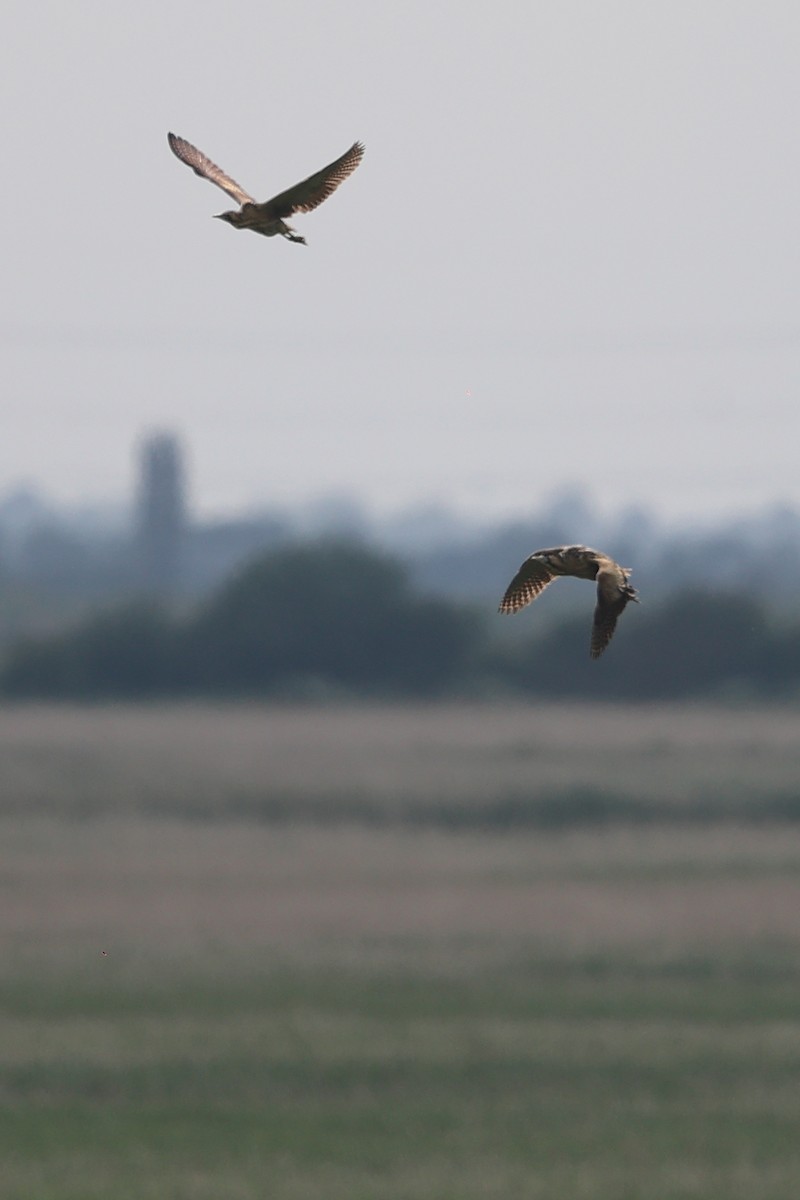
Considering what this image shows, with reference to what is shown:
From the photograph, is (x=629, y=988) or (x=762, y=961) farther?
(x=762, y=961)

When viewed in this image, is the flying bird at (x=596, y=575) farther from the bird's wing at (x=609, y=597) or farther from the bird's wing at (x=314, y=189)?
the bird's wing at (x=314, y=189)

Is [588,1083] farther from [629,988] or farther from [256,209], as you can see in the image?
[256,209]

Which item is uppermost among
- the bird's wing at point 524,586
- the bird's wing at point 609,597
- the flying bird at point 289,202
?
Answer: the flying bird at point 289,202

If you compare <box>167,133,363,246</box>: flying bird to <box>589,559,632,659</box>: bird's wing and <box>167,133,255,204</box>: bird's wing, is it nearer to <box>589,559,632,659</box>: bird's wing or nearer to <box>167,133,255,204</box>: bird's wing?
<box>167,133,255,204</box>: bird's wing

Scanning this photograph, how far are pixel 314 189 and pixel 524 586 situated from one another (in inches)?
63.6

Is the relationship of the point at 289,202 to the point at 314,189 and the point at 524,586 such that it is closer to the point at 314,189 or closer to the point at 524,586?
the point at 314,189

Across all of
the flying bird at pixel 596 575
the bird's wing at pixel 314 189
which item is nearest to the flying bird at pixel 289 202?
the bird's wing at pixel 314 189

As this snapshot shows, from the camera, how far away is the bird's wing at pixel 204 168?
8492 mm

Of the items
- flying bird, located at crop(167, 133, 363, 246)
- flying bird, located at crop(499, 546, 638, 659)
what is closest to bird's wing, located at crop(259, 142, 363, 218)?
flying bird, located at crop(167, 133, 363, 246)

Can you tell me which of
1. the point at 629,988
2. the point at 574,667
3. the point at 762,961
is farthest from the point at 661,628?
→ the point at 762,961

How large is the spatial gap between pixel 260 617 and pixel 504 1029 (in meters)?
18.0

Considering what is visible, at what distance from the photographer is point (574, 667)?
3354 inches

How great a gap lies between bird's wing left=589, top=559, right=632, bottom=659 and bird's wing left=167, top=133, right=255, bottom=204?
5.85 feet

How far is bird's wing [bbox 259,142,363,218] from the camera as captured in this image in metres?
8.09
